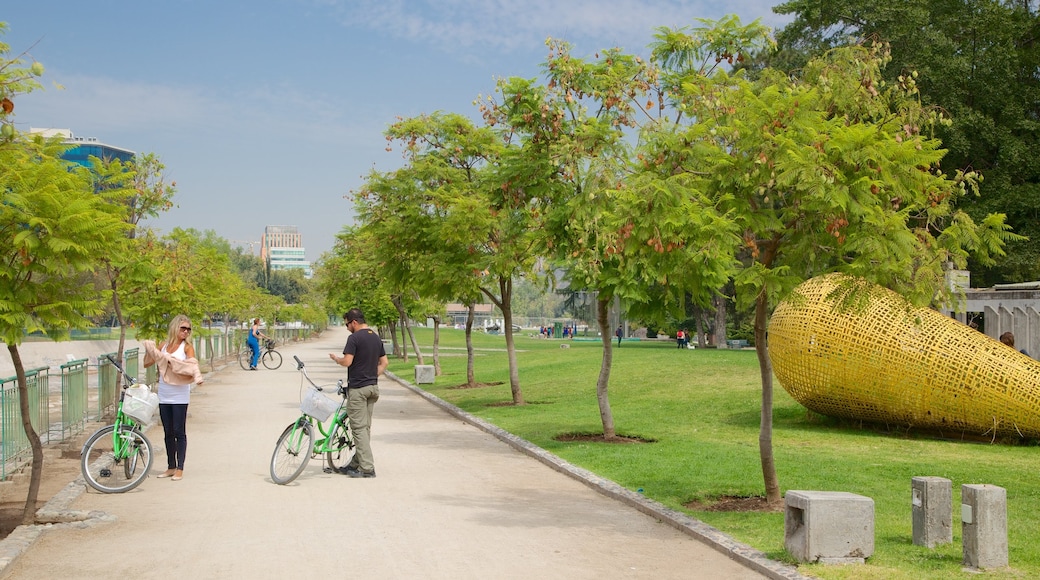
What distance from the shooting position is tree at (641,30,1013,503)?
8109 millimetres

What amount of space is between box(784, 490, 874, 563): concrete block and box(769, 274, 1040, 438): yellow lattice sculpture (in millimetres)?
6677

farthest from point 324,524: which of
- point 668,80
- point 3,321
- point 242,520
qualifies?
point 668,80

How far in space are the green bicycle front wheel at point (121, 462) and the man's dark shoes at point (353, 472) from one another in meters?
2.22

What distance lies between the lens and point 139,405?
10922 millimetres

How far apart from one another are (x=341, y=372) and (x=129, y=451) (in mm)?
26681

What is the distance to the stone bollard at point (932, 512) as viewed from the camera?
783 cm

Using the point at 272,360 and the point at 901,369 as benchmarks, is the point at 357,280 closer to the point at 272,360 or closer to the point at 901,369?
the point at 272,360

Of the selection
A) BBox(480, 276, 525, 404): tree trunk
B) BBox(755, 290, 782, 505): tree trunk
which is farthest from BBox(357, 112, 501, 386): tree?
BBox(755, 290, 782, 505): tree trunk

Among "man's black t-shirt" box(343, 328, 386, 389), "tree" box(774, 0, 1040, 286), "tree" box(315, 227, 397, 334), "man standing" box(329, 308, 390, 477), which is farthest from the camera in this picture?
"tree" box(315, 227, 397, 334)

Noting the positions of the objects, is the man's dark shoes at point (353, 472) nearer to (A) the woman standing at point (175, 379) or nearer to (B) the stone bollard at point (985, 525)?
(A) the woman standing at point (175, 379)

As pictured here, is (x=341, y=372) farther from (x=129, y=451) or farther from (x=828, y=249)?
(x=828, y=249)

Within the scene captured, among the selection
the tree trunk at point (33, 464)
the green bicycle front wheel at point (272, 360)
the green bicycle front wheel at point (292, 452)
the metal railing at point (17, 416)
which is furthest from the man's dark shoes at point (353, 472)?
the green bicycle front wheel at point (272, 360)

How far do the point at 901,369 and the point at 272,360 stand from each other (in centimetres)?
2971

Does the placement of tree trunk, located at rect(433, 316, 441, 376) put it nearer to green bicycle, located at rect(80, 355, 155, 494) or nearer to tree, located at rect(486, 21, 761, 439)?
tree, located at rect(486, 21, 761, 439)
